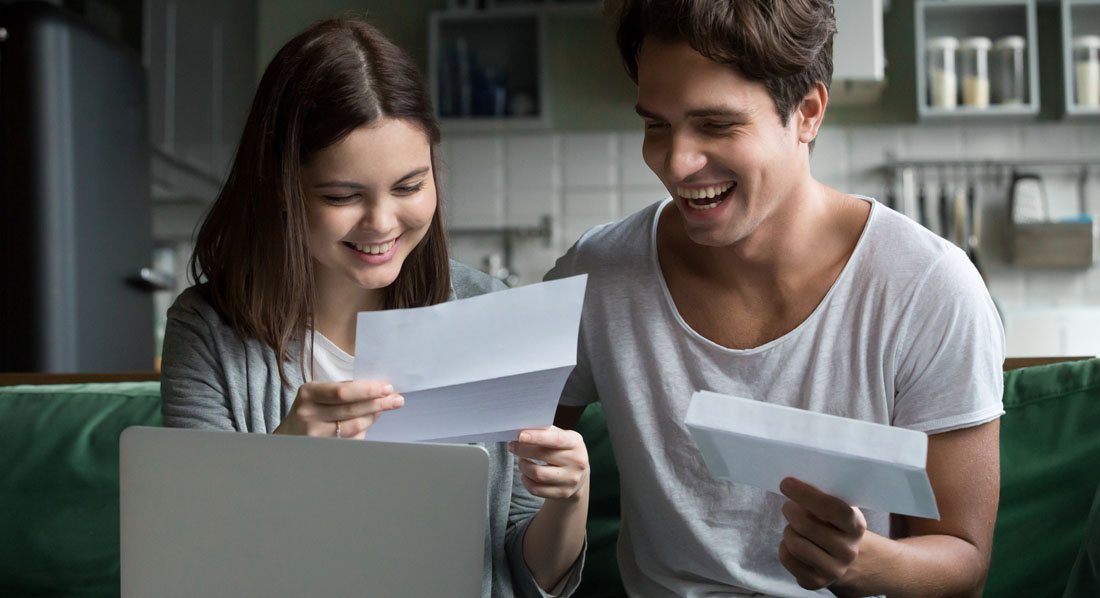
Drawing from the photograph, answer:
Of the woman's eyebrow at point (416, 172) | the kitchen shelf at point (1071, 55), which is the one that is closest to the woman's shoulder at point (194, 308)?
the woman's eyebrow at point (416, 172)

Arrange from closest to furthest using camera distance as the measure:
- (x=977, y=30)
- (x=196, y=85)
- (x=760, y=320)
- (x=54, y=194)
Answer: (x=760, y=320), (x=54, y=194), (x=977, y=30), (x=196, y=85)

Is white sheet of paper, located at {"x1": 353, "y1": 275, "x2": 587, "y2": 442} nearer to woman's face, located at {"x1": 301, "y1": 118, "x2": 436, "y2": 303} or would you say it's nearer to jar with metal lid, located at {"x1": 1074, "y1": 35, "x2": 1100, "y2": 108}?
woman's face, located at {"x1": 301, "y1": 118, "x2": 436, "y2": 303}

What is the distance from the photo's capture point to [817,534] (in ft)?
3.13

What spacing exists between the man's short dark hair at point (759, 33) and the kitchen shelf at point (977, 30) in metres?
2.67

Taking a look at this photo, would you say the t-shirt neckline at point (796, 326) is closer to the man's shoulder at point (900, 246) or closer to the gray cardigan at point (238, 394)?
the man's shoulder at point (900, 246)

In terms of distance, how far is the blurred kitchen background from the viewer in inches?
135

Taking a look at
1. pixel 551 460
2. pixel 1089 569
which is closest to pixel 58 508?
Answer: pixel 551 460

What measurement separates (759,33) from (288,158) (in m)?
0.57

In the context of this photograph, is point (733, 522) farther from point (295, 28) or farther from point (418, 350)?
point (295, 28)

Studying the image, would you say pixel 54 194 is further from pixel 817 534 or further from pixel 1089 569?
pixel 1089 569

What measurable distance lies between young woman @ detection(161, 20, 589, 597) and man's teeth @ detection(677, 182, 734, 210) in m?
0.31

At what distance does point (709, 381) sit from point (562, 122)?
9.71 ft

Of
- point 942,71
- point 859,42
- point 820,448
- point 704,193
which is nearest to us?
point 820,448

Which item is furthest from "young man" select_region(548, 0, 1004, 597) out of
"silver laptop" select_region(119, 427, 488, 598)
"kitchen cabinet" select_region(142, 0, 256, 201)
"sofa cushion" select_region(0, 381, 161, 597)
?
"kitchen cabinet" select_region(142, 0, 256, 201)
